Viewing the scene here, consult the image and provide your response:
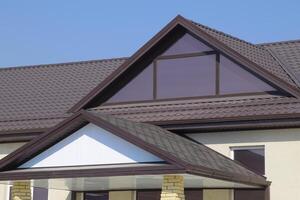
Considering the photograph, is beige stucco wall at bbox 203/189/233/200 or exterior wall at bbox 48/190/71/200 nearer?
beige stucco wall at bbox 203/189/233/200

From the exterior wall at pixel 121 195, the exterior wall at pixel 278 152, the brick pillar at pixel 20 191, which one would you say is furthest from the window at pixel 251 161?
the brick pillar at pixel 20 191

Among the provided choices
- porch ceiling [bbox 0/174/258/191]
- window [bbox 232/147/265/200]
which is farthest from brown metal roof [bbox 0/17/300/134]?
porch ceiling [bbox 0/174/258/191]

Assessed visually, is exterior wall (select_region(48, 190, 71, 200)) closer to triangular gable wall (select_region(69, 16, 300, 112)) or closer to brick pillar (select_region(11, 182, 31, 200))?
triangular gable wall (select_region(69, 16, 300, 112))

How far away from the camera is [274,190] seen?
15.8 metres

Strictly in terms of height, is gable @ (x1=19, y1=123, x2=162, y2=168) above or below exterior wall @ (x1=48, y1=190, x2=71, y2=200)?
above

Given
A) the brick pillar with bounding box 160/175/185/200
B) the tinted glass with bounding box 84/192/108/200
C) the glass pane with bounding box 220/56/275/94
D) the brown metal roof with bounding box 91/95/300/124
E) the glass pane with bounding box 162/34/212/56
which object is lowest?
the brick pillar with bounding box 160/175/185/200

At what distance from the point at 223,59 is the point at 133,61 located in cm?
241

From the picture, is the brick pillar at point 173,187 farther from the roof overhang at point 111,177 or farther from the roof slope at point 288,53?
the roof slope at point 288,53

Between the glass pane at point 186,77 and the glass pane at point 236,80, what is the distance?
0.85ft

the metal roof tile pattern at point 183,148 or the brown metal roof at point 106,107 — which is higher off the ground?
the brown metal roof at point 106,107

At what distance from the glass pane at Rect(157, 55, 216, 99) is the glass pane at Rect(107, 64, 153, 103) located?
10.3 inches

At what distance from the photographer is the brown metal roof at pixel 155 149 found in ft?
43.4

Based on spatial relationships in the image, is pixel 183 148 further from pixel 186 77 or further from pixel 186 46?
pixel 186 46

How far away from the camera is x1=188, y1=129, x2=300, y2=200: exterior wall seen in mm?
15665
